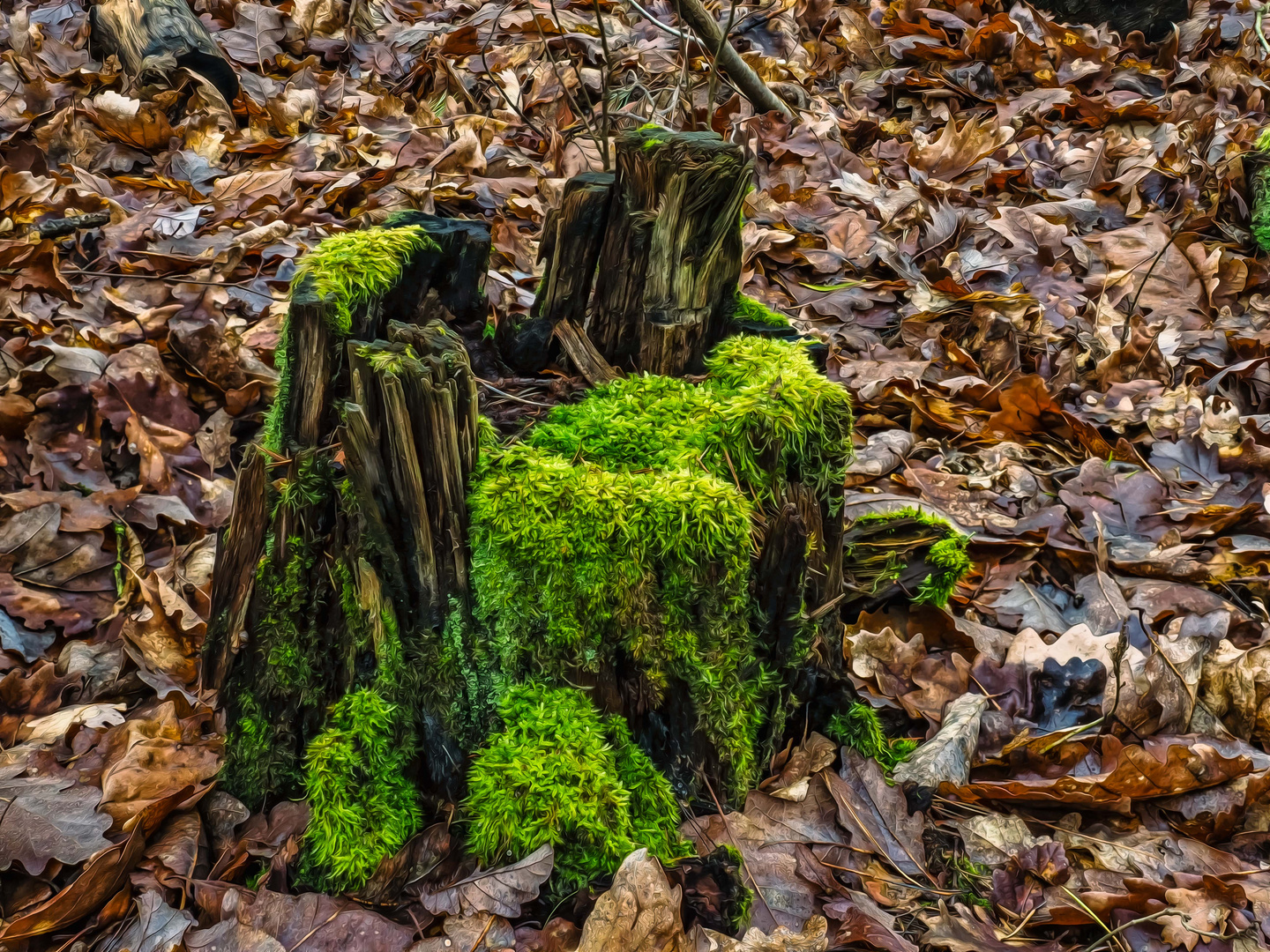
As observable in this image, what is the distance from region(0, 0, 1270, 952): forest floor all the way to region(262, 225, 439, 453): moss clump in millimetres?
475

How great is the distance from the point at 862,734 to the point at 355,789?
4.39ft

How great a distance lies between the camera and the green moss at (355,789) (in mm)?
2102

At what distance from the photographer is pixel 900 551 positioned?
2820mm

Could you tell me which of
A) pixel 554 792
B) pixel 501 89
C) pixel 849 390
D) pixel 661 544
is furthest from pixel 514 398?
pixel 501 89

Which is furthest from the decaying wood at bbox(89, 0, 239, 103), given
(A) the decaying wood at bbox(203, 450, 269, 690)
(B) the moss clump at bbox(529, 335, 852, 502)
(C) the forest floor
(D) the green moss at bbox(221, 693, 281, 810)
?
(D) the green moss at bbox(221, 693, 281, 810)

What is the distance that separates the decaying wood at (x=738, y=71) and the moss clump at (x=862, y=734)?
3.88 meters

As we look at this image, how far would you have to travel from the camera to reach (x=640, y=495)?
6.64 ft

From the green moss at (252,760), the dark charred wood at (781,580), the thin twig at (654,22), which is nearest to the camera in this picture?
the dark charred wood at (781,580)

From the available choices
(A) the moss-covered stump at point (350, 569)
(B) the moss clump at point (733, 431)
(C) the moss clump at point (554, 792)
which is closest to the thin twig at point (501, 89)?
(A) the moss-covered stump at point (350, 569)

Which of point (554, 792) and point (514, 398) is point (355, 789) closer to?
point (554, 792)

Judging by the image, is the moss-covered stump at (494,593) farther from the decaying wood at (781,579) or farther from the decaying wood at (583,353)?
the decaying wood at (583,353)

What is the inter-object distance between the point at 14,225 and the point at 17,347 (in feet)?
3.67

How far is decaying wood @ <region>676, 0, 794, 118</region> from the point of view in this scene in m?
5.02

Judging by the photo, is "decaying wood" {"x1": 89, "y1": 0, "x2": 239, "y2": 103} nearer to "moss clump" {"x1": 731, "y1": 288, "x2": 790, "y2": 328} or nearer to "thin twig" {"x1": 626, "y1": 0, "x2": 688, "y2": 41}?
"thin twig" {"x1": 626, "y1": 0, "x2": 688, "y2": 41}
